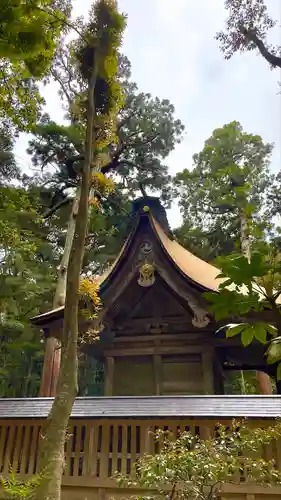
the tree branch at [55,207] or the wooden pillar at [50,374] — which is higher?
the tree branch at [55,207]

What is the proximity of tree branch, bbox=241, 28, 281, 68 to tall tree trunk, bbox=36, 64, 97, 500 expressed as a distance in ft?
17.0

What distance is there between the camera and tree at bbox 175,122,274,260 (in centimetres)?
2097

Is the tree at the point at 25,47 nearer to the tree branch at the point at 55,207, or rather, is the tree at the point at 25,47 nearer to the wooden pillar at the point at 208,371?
the tree branch at the point at 55,207

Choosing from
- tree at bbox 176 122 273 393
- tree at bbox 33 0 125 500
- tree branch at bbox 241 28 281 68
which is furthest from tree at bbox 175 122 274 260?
tree at bbox 33 0 125 500

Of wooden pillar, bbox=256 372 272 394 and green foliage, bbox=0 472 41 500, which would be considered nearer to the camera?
green foliage, bbox=0 472 41 500

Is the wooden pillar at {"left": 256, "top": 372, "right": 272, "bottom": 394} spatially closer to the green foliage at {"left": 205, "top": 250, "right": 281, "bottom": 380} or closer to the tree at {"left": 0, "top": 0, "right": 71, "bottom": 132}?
the tree at {"left": 0, "top": 0, "right": 71, "bottom": 132}

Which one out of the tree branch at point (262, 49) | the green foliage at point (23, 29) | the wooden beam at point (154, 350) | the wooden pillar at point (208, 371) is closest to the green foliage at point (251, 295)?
the wooden pillar at point (208, 371)

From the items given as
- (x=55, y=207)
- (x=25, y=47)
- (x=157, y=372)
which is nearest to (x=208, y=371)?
(x=157, y=372)

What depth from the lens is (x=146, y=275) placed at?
294 inches

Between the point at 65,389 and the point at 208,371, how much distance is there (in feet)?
12.9

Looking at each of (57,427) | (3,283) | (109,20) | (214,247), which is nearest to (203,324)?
(57,427)

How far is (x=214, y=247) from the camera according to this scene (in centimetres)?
2138

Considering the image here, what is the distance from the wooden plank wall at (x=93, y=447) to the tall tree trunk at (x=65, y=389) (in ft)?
4.59

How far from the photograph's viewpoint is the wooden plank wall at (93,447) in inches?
206
